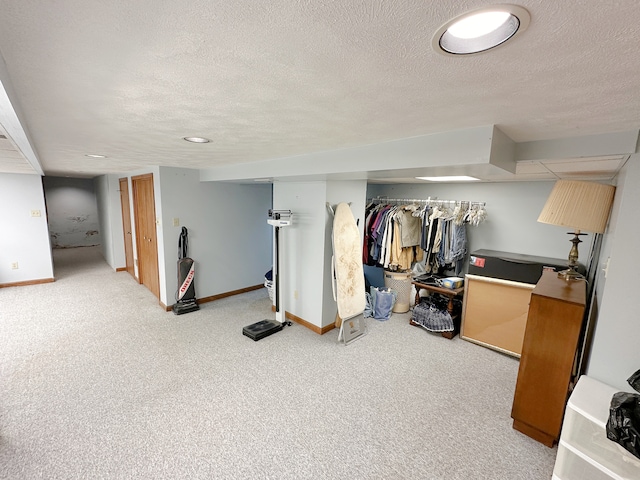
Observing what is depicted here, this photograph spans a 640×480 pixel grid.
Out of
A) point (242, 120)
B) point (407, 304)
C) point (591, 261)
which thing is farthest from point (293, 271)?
point (591, 261)

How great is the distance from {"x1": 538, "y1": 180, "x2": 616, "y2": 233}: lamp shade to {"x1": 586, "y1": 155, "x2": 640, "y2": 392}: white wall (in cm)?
35

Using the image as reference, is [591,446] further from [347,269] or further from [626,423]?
[347,269]

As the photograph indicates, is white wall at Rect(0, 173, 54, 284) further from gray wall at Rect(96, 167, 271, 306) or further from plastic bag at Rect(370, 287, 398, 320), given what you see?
plastic bag at Rect(370, 287, 398, 320)

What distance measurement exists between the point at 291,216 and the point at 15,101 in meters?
2.50

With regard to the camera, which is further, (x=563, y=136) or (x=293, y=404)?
(x=293, y=404)

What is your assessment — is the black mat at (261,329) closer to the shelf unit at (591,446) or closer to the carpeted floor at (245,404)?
the carpeted floor at (245,404)

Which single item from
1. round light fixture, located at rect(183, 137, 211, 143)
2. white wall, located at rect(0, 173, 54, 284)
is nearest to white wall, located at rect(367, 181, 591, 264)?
round light fixture, located at rect(183, 137, 211, 143)

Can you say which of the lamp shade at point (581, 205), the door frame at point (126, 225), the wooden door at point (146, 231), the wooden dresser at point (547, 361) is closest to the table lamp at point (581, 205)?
the lamp shade at point (581, 205)

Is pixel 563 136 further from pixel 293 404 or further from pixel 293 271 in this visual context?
pixel 293 271

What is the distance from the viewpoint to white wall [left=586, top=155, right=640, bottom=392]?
145 cm

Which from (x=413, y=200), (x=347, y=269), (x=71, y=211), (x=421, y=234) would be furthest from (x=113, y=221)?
(x=421, y=234)

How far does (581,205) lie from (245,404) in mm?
2805

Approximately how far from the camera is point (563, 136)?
5.16 feet

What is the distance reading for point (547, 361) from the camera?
1933 millimetres
